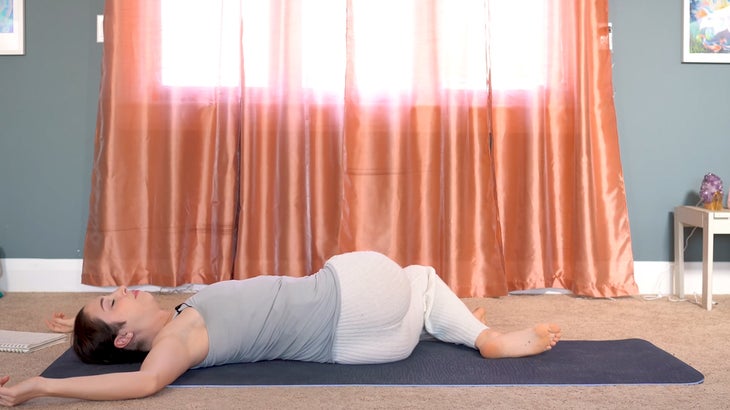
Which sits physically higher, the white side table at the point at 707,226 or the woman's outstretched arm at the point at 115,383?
the white side table at the point at 707,226

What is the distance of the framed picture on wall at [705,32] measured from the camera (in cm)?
352

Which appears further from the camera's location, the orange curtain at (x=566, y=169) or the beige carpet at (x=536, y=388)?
the orange curtain at (x=566, y=169)

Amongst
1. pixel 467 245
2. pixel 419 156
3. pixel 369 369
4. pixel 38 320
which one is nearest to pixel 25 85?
pixel 38 320

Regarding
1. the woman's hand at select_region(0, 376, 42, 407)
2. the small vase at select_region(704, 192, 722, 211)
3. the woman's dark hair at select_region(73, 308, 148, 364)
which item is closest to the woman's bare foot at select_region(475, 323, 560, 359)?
the woman's dark hair at select_region(73, 308, 148, 364)

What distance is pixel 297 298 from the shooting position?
2.12 meters

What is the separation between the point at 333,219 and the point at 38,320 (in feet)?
4.18

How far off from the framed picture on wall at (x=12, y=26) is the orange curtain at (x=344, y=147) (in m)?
0.45

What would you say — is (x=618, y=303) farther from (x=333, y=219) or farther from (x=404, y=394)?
(x=404, y=394)

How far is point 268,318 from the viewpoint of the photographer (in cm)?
210

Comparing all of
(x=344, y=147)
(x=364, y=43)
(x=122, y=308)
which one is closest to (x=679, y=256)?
(x=344, y=147)

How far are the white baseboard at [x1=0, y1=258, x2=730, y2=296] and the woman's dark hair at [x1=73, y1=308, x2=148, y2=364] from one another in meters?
1.46

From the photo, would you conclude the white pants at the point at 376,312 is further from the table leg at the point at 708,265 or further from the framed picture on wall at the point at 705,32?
the framed picture on wall at the point at 705,32

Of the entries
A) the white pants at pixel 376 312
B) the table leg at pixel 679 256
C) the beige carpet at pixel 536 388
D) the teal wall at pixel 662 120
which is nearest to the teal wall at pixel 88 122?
the teal wall at pixel 662 120

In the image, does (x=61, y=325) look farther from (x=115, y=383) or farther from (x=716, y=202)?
(x=716, y=202)
